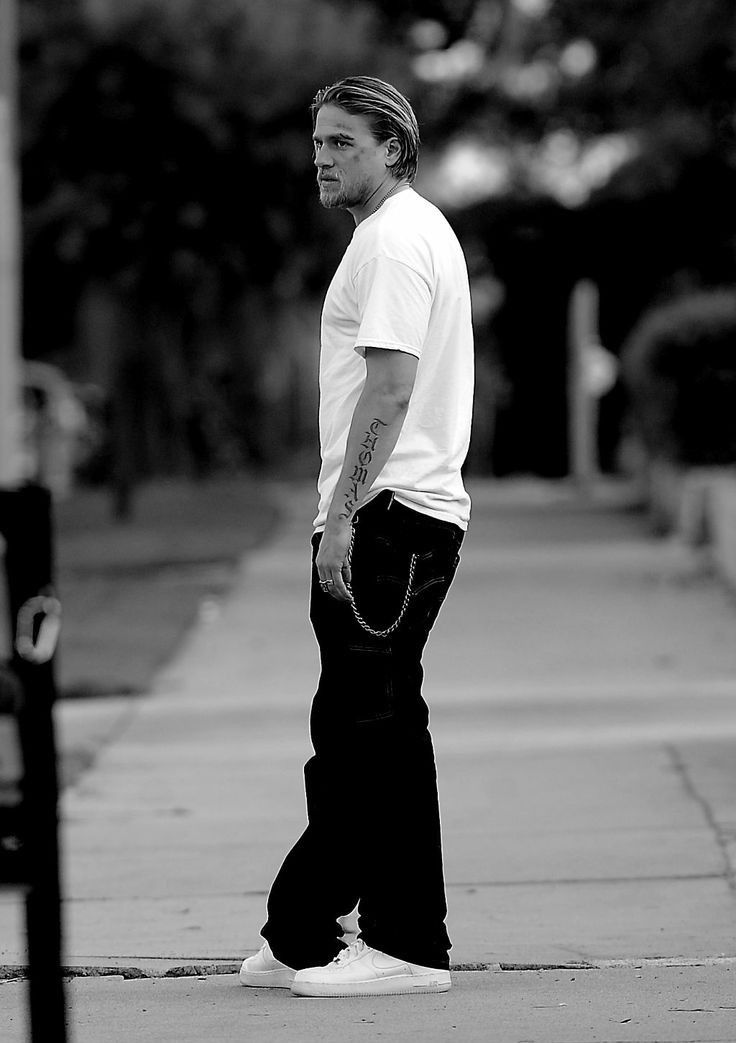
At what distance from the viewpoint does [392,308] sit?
152 inches

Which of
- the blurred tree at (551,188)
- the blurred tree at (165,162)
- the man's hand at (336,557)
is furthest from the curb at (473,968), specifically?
the blurred tree at (551,188)

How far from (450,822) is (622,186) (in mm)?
26347

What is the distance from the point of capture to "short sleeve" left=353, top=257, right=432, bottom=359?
386 centimetres

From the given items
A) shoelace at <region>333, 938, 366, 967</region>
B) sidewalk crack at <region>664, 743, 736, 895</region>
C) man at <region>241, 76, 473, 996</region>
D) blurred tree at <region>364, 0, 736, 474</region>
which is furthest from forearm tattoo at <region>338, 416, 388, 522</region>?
blurred tree at <region>364, 0, 736, 474</region>

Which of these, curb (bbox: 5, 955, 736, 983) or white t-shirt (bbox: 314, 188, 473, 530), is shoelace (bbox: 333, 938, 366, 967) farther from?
white t-shirt (bbox: 314, 188, 473, 530)

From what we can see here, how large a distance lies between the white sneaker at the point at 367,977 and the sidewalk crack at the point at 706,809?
1.28 m

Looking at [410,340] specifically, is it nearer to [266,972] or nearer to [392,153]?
[392,153]

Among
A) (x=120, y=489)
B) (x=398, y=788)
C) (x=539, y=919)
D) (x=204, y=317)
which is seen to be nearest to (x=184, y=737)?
(x=539, y=919)

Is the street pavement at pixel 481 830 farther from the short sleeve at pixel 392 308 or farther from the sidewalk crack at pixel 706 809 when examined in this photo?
the short sleeve at pixel 392 308

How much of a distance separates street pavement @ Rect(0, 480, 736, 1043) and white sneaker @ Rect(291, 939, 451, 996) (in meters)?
0.04

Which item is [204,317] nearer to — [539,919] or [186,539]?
[186,539]

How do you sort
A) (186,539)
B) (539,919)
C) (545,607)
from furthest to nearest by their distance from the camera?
(186,539) < (545,607) < (539,919)

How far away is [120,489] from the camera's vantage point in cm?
1964

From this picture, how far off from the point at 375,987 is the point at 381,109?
1861mm
